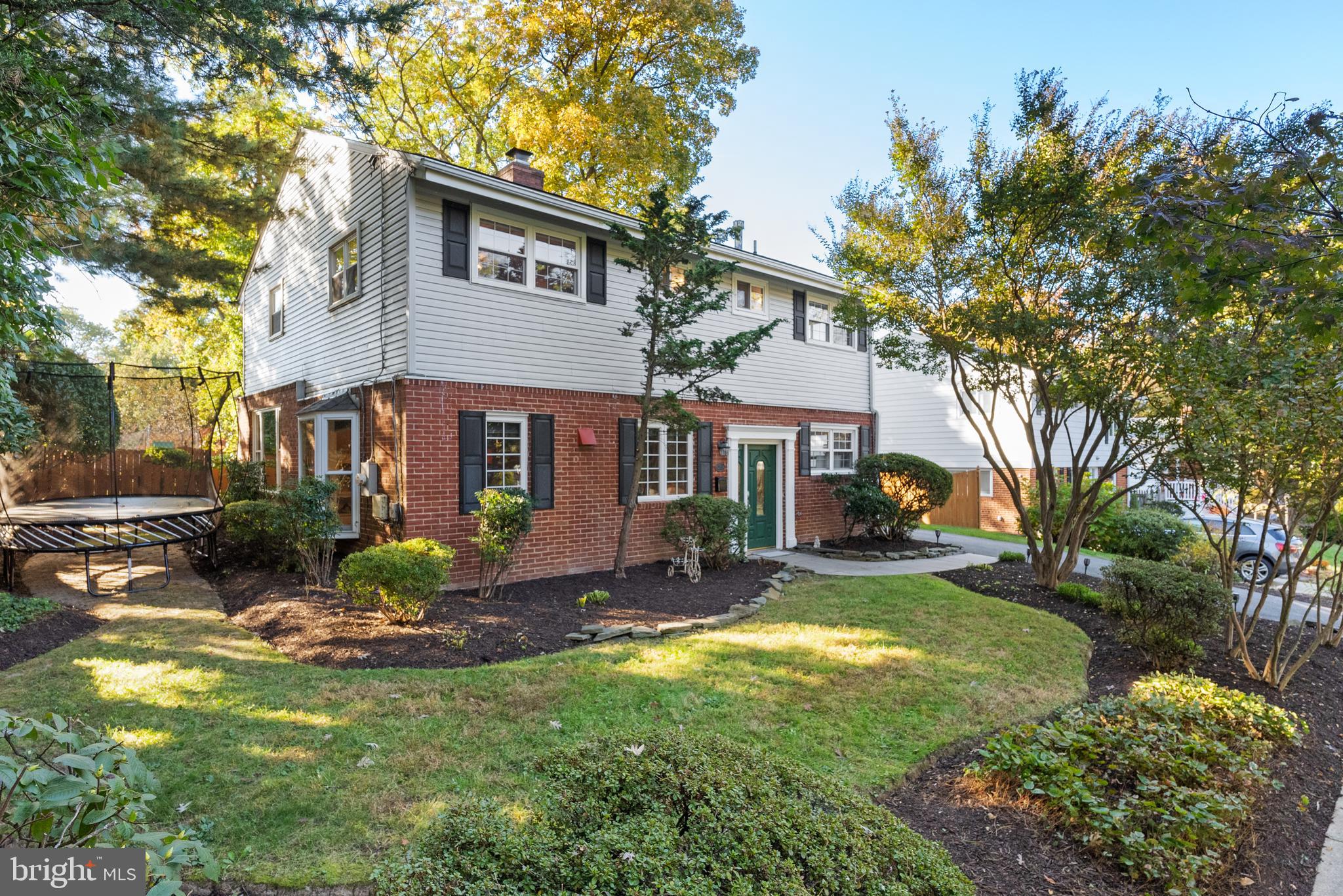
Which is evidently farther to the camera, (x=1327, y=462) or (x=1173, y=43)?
(x=1173, y=43)

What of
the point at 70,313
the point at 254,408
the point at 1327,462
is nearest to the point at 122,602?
the point at 254,408

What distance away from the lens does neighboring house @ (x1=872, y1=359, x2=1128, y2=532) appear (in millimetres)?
18094

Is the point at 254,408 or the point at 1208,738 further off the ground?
the point at 254,408

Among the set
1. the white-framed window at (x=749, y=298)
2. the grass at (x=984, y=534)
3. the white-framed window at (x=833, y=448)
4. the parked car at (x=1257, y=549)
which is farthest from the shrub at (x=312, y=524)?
the parked car at (x=1257, y=549)

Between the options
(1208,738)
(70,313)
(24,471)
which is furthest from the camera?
(70,313)

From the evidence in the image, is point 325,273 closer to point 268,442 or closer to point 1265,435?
point 268,442

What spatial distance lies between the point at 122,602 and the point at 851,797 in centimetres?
932

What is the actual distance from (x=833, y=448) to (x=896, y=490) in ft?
5.20

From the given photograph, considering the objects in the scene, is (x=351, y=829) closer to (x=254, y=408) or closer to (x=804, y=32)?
(x=254, y=408)

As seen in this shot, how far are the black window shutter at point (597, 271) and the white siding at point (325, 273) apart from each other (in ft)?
9.04

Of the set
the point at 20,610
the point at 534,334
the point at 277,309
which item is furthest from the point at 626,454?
the point at 277,309

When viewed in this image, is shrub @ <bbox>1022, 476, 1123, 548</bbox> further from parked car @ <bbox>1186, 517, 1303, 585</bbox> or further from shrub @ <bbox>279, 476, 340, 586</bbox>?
shrub @ <bbox>279, 476, 340, 586</bbox>

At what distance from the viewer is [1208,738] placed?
13.3 ft

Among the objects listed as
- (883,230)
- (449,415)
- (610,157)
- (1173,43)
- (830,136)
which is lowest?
(449,415)
